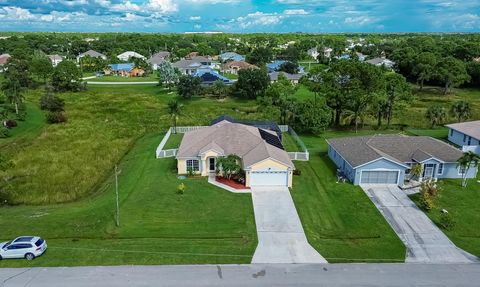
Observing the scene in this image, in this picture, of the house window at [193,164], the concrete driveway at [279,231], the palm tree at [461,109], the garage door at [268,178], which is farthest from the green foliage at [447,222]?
the palm tree at [461,109]

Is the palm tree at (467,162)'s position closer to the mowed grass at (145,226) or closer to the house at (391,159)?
the house at (391,159)

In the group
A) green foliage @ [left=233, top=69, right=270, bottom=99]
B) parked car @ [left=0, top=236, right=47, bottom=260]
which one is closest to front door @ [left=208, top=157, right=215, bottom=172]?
parked car @ [left=0, top=236, right=47, bottom=260]

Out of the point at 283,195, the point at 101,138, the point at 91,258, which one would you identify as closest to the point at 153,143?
the point at 101,138

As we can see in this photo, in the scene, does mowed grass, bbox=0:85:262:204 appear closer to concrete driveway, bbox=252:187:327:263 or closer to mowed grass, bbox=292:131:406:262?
concrete driveway, bbox=252:187:327:263

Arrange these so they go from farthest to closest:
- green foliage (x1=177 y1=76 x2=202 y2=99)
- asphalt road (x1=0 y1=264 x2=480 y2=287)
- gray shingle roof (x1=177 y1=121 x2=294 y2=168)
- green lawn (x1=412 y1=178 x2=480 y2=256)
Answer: green foliage (x1=177 y1=76 x2=202 y2=99), gray shingle roof (x1=177 y1=121 x2=294 y2=168), green lawn (x1=412 y1=178 x2=480 y2=256), asphalt road (x1=0 y1=264 x2=480 y2=287)

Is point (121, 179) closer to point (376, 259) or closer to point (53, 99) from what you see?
point (376, 259)

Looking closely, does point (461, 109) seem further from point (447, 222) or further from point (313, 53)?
point (313, 53)

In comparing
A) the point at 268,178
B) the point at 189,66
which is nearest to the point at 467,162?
the point at 268,178
